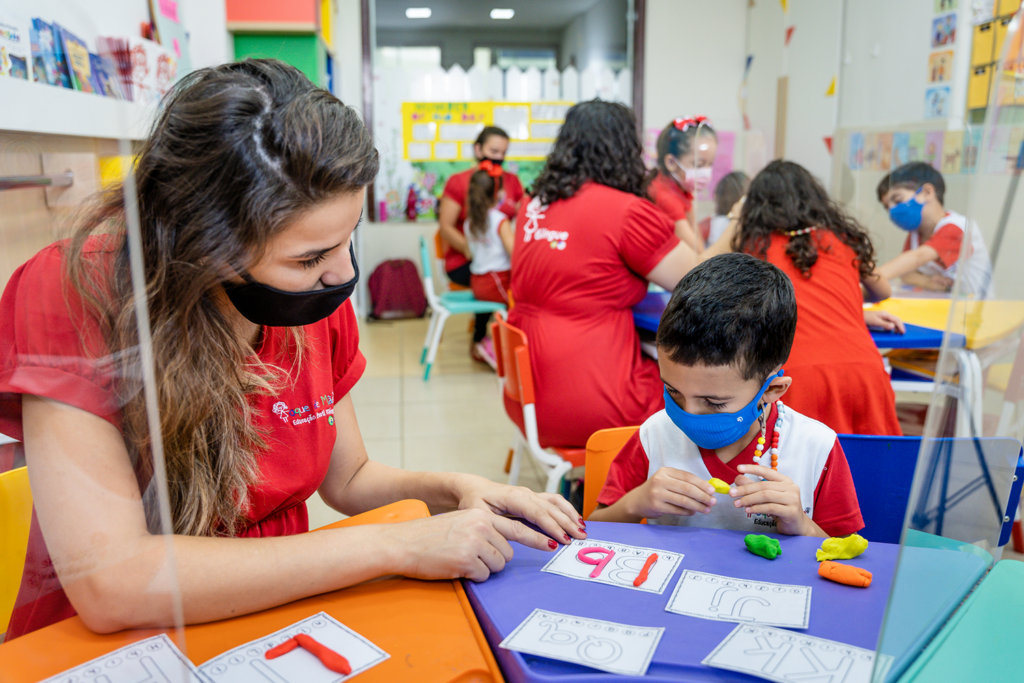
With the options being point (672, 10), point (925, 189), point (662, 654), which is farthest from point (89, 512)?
point (672, 10)

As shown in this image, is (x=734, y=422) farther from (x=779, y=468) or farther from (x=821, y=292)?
(x=821, y=292)

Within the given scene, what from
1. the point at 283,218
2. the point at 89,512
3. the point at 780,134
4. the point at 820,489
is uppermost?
the point at 780,134

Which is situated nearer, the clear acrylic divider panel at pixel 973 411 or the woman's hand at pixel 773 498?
the clear acrylic divider panel at pixel 973 411

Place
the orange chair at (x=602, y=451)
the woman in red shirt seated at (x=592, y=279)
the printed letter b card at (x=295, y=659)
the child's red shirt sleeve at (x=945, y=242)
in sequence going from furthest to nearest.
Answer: the child's red shirt sleeve at (x=945, y=242)
the woman in red shirt seated at (x=592, y=279)
the orange chair at (x=602, y=451)
the printed letter b card at (x=295, y=659)

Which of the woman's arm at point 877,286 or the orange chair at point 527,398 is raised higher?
the woman's arm at point 877,286

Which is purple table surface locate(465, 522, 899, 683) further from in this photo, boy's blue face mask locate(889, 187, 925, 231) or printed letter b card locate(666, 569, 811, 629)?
boy's blue face mask locate(889, 187, 925, 231)

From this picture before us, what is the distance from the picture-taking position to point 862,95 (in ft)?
13.2

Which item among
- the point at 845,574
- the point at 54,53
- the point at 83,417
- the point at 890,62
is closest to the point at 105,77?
the point at 54,53

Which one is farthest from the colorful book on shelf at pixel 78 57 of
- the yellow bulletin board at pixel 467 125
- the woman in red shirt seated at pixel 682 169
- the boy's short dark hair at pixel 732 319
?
the yellow bulletin board at pixel 467 125

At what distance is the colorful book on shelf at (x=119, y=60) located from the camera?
20.1 inches

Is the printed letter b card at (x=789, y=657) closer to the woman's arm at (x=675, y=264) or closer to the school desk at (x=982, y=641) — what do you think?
the school desk at (x=982, y=641)

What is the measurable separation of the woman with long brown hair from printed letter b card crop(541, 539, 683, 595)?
0.11ft

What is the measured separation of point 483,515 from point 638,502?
0.28 meters

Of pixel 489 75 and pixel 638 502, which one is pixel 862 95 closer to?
pixel 489 75
